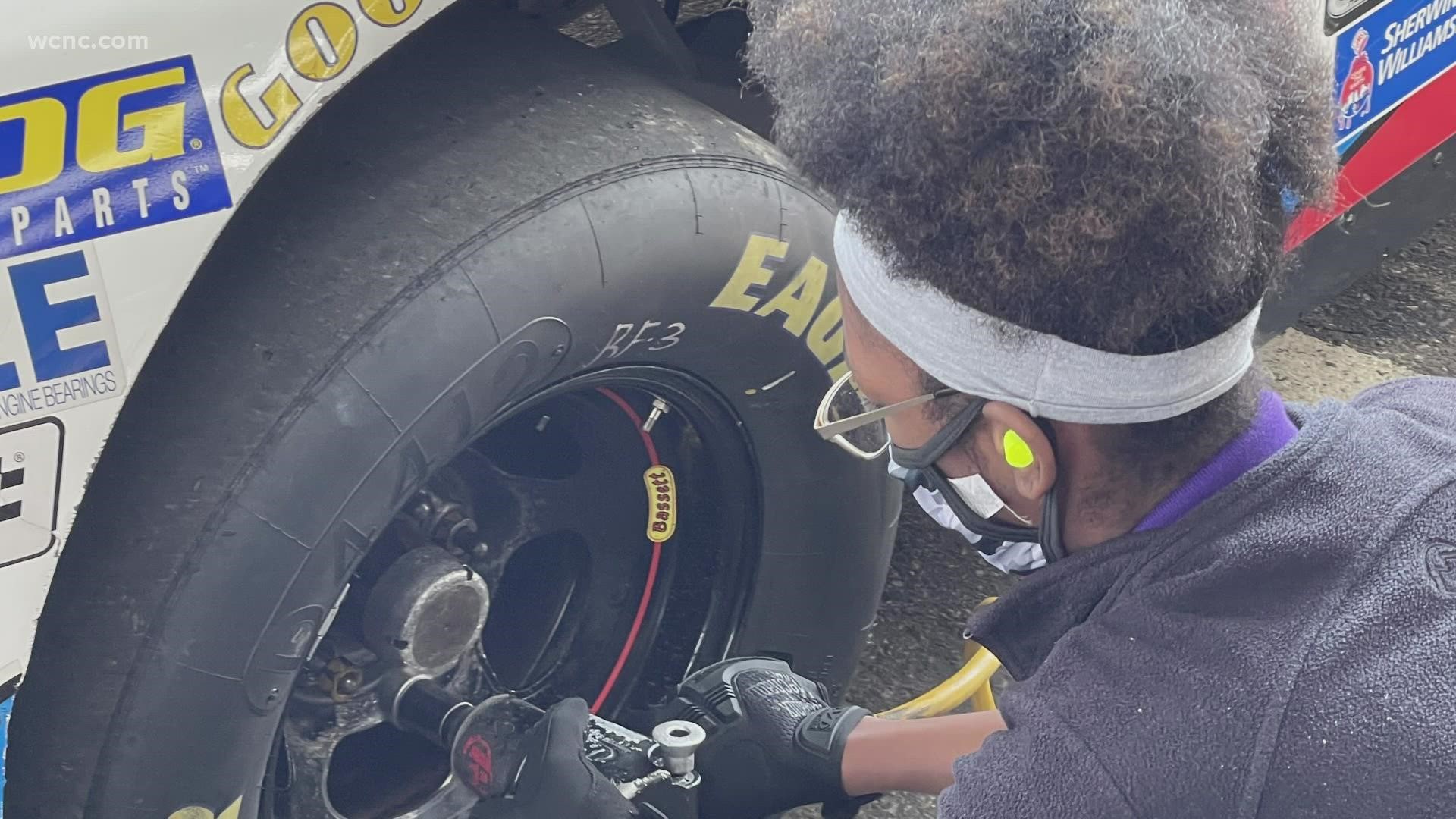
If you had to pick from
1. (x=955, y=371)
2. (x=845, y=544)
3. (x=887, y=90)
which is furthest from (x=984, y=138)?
(x=845, y=544)

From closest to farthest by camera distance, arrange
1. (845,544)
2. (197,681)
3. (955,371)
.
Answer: (955,371), (197,681), (845,544)

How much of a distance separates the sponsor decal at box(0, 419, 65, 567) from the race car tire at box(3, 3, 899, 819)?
4.6 inches

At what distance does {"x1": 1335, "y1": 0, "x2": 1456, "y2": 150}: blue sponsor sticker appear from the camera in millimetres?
2264

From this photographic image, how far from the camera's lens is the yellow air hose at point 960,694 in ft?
6.91

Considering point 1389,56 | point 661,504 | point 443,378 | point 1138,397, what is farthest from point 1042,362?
point 1389,56

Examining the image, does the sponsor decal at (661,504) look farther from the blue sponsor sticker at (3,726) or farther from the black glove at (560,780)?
the blue sponsor sticker at (3,726)

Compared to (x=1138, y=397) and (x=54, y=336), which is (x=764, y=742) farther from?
(x=54, y=336)

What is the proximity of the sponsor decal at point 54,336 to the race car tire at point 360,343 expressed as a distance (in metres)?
0.15

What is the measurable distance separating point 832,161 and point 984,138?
0.45 feet

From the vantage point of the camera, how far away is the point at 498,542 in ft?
6.17

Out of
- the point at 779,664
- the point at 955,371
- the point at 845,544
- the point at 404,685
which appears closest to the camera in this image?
the point at 955,371

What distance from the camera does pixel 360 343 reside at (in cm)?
148

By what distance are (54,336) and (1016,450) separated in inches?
32.2

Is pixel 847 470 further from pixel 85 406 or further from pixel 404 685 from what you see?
pixel 85 406
